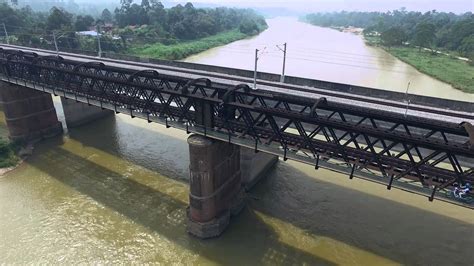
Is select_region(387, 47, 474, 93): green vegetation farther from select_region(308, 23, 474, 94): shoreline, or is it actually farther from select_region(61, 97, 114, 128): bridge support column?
select_region(61, 97, 114, 128): bridge support column

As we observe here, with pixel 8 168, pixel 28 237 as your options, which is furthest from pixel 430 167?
Result: pixel 8 168

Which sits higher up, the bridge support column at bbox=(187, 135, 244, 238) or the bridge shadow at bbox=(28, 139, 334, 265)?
the bridge support column at bbox=(187, 135, 244, 238)

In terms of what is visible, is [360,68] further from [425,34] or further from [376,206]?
[376,206]

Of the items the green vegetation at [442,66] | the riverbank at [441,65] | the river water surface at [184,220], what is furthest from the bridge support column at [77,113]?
the green vegetation at [442,66]

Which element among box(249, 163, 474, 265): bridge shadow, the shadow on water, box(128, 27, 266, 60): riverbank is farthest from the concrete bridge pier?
box(128, 27, 266, 60): riverbank

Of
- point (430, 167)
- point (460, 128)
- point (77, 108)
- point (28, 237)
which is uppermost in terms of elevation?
point (460, 128)

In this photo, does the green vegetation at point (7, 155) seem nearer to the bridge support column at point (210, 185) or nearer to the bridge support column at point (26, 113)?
the bridge support column at point (26, 113)
